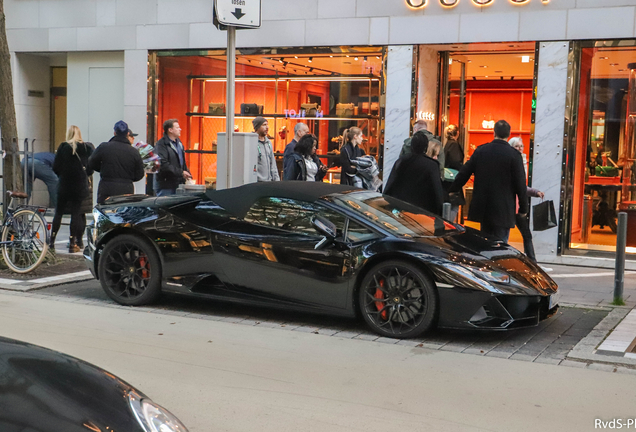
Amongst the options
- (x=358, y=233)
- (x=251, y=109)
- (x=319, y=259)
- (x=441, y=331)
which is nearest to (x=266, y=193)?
(x=319, y=259)

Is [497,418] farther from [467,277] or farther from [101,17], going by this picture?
[101,17]

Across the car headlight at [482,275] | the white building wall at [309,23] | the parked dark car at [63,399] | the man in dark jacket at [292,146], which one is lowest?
the car headlight at [482,275]

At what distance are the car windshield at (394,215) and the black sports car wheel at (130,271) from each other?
193 cm

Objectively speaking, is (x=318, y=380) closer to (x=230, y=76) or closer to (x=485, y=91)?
(x=230, y=76)

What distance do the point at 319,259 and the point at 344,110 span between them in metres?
7.32

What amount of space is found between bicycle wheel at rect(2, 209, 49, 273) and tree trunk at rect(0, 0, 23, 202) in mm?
1224

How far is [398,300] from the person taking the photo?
6.88 m

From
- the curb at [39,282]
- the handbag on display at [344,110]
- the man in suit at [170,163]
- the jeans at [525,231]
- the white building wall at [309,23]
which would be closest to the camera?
the curb at [39,282]

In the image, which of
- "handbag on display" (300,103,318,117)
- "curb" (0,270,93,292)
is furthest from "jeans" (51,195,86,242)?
"handbag on display" (300,103,318,117)

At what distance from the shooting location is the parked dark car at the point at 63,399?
2697 mm

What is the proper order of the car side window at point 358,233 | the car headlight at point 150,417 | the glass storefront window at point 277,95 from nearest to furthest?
1. the car headlight at point 150,417
2. the car side window at point 358,233
3. the glass storefront window at point 277,95

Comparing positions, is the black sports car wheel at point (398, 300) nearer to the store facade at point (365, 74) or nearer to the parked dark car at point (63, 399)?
the parked dark car at point (63, 399)

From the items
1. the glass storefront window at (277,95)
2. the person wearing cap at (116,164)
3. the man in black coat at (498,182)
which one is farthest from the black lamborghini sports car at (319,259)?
the glass storefront window at (277,95)

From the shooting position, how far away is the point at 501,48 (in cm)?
1314
